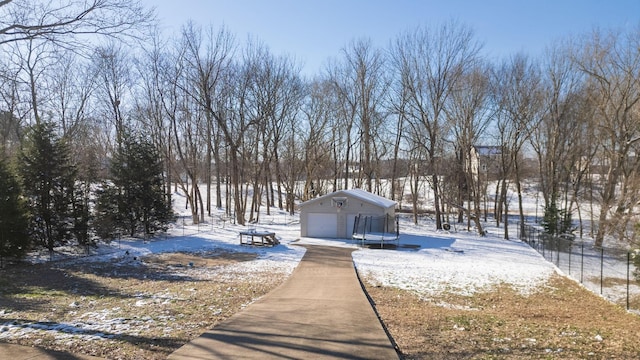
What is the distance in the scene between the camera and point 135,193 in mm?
25203

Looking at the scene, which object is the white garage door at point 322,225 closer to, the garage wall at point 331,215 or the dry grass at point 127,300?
the garage wall at point 331,215

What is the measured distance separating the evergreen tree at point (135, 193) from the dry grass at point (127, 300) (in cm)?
753

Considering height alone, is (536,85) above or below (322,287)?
above

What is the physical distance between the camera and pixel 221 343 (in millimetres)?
6574

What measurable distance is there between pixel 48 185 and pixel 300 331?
18.1 m

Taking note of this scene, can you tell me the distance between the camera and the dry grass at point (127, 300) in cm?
650

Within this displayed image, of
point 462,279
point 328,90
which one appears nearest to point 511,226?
point 328,90

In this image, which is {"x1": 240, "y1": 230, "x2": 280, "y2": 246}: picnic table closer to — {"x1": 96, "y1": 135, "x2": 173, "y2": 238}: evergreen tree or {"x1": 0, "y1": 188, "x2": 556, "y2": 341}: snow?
{"x1": 0, "y1": 188, "x2": 556, "y2": 341}: snow

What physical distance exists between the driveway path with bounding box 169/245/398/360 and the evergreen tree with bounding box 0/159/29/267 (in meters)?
12.4

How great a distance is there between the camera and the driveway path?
6195mm

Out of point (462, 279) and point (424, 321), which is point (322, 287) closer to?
point (424, 321)

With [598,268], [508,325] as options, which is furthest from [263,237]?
[598,268]

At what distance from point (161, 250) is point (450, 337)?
1772 cm

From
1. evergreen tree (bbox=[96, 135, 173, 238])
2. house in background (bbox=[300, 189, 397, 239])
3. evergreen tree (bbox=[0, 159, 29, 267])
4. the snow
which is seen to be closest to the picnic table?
the snow
